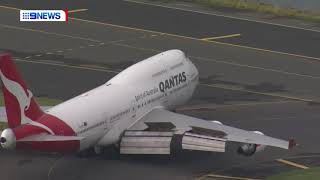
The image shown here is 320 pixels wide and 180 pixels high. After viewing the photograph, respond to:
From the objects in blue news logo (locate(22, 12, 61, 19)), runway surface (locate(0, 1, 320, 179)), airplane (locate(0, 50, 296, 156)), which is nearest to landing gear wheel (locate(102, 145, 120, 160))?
airplane (locate(0, 50, 296, 156))

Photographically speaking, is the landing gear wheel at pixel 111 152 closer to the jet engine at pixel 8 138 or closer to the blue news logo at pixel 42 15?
the jet engine at pixel 8 138

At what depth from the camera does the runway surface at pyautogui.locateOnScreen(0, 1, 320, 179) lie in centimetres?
6594

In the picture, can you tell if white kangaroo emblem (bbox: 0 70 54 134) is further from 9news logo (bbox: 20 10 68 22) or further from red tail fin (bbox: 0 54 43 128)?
9news logo (bbox: 20 10 68 22)

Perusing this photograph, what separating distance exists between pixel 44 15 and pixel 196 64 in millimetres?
26035

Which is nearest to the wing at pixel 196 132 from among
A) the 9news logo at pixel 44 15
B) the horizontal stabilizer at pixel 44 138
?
the horizontal stabilizer at pixel 44 138

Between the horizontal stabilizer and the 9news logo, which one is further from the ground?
the 9news logo

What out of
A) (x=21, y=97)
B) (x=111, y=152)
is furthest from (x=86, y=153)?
(x=21, y=97)

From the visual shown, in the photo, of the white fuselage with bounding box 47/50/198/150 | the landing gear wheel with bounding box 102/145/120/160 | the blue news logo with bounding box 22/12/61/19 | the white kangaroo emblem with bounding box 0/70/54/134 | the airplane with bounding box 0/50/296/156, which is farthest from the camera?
the blue news logo with bounding box 22/12/61/19

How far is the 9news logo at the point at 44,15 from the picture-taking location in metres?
113

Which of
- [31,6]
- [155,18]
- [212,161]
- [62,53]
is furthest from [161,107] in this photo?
[31,6]

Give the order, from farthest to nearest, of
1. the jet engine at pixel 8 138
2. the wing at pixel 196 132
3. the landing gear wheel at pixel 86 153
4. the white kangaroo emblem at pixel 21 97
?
the landing gear wheel at pixel 86 153 < the wing at pixel 196 132 < the white kangaroo emblem at pixel 21 97 < the jet engine at pixel 8 138

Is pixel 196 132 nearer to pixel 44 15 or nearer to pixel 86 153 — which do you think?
pixel 86 153

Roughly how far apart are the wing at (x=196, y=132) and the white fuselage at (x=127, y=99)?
81cm

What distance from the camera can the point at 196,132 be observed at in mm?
67188
